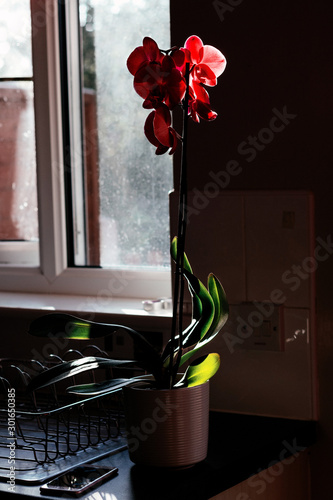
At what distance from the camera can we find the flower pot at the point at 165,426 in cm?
124

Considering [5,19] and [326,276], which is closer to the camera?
[326,276]

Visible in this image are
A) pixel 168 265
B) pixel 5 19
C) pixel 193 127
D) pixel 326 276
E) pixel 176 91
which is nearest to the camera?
pixel 176 91

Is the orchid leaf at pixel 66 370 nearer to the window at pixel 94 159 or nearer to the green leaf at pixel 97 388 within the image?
the green leaf at pixel 97 388

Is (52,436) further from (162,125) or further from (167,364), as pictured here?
(162,125)

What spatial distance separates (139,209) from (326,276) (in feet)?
2.16

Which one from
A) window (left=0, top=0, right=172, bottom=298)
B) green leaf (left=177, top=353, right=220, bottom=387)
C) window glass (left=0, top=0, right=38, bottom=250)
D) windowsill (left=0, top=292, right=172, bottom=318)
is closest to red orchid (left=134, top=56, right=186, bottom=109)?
green leaf (left=177, top=353, right=220, bottom=387)

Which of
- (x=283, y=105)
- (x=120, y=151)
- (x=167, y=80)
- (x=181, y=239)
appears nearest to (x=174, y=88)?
(x=167, y=80)

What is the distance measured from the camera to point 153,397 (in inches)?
48.9

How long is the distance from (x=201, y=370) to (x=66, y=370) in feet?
0.74

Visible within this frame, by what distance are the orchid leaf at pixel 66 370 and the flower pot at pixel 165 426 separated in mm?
64

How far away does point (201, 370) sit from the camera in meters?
1.31

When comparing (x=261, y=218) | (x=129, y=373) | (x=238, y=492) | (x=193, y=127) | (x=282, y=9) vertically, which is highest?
(x=282, y=9)

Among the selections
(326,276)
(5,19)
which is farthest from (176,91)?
(5,19)

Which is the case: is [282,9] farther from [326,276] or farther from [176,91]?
[326,276]
